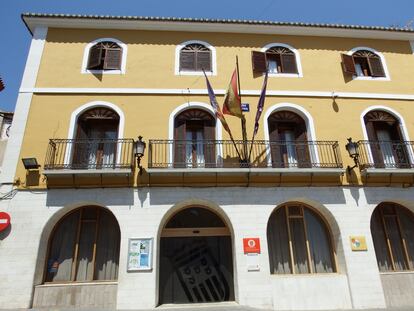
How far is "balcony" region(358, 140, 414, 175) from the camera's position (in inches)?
385

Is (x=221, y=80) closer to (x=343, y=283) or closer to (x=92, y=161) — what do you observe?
(x=92, y=161)

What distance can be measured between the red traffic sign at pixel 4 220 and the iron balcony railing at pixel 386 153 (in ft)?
35.5

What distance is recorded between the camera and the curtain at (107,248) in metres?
8.91

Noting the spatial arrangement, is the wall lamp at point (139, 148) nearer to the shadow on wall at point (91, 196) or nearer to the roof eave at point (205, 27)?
the shadow on wall at point (91, 196)

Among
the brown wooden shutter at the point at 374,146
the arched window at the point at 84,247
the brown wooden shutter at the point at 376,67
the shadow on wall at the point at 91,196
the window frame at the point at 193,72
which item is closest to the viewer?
the arched window at the point at 84,247

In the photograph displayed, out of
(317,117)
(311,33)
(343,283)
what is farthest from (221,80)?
(343,283)

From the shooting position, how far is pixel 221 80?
11109mm

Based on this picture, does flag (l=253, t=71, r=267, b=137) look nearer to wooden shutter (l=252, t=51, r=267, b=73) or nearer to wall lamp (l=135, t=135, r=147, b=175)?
wooden shutter (l=252, t=51, r=267, b=73)

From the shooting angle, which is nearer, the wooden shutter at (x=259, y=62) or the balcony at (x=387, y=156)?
the balcony at (x=387, y=156)

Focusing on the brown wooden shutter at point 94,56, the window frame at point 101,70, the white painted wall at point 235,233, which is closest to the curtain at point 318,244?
the white painted wall at point 235,233

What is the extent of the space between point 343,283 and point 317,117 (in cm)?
539

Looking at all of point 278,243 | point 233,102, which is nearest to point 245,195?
point 278,243

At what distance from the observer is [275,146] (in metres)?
10.4

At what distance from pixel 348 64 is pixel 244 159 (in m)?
5.82
